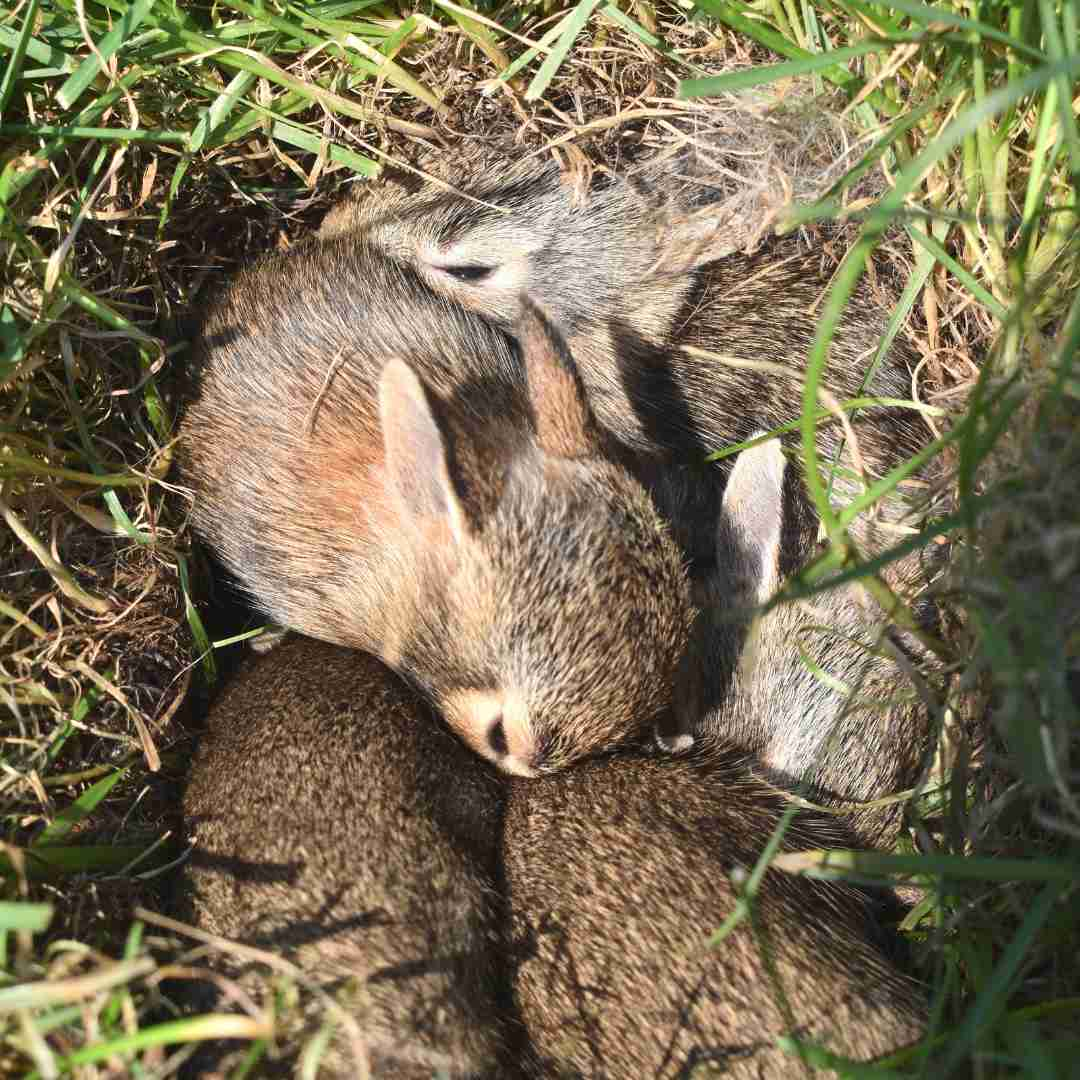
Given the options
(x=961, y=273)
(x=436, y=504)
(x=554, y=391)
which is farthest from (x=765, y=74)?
(x=436, y=504)

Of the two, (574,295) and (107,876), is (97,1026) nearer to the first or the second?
(107,876)

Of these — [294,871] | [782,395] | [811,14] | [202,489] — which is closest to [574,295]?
[782,395]

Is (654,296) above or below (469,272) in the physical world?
above

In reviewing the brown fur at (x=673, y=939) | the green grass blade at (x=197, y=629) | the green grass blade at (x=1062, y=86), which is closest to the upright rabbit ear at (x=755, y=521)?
the brown fur at (x=673, y=939)

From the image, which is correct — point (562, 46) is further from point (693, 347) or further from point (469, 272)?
point (693, 347)

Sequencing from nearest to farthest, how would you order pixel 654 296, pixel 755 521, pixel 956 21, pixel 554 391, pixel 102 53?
pixel 956 21 → pixel 102 53 → pixel 554 391 → pixel 755 521 → pixel 654 296

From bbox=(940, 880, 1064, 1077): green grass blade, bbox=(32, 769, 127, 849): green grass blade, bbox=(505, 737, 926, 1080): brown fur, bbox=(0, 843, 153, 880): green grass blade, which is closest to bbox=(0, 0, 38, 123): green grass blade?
bbox=(32, 769, 127, 849): green grass blade

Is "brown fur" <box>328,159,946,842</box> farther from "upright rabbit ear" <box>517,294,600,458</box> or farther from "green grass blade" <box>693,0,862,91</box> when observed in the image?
"green grass blade" <box>693,0,862,91</box>
